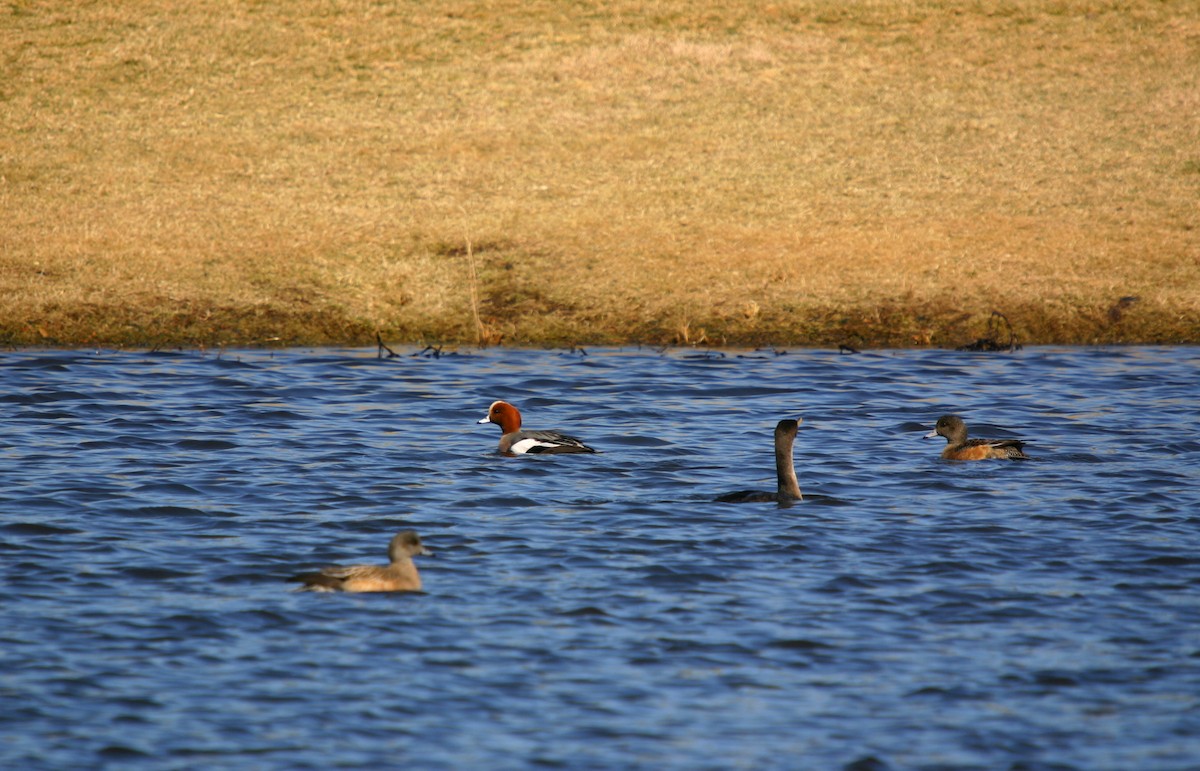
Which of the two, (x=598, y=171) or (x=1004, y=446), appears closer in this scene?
(x=1004, y=446)

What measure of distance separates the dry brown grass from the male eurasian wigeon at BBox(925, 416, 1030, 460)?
6758mm

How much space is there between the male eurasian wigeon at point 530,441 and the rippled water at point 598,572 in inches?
8.1

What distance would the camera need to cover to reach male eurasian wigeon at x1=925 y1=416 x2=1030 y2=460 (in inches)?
696

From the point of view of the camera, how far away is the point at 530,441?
707 inches

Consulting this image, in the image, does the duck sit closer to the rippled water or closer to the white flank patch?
the rippled water

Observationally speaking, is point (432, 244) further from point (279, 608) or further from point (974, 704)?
point (974, 704)

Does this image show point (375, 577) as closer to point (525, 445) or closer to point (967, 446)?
point (525, 445)

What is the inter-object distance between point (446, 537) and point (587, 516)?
1.66 meters

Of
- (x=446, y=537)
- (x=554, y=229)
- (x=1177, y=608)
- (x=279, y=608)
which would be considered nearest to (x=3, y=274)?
(x=554, y=229)

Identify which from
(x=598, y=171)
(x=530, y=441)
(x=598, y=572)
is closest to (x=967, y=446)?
(x=530, y=441)

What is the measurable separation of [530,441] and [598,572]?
16.4 feet

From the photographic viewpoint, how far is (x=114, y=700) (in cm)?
976

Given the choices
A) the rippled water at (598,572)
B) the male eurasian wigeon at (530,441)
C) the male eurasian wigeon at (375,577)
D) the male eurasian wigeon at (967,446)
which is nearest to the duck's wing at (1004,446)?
the male eurasian wigeon at (967,446)

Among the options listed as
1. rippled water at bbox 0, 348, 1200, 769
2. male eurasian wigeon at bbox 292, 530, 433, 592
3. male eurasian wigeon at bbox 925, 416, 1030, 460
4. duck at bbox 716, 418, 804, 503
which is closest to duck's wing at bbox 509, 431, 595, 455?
rippled water at bbox 0, 348, 1200, 769
